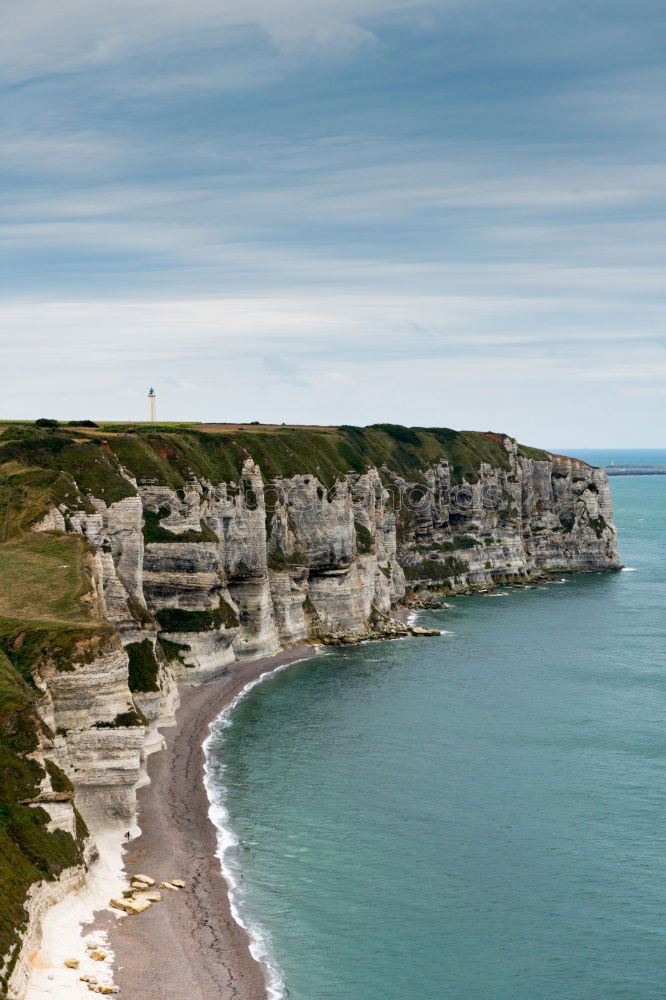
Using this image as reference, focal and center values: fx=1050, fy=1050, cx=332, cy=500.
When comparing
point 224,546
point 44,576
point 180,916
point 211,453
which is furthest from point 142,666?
point 211,453

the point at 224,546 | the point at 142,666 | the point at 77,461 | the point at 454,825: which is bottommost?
the point at 454,825

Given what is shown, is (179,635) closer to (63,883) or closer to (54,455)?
(54,455)

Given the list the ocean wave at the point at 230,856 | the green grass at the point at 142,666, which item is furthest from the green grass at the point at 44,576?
the ocean wave at the point at 230,856

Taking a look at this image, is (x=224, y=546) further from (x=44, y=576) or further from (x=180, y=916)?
(x=180, y=916)

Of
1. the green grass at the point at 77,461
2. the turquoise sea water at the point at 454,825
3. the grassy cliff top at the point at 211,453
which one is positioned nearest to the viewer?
the turquoise sea water at the point at 454,825

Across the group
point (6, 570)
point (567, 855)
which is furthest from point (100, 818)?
point (567, 855)

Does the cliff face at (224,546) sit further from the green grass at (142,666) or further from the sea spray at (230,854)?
the sea spray at (230,854)
